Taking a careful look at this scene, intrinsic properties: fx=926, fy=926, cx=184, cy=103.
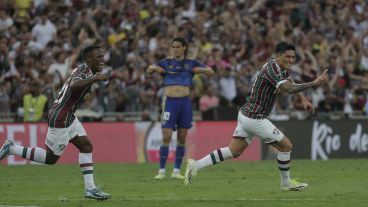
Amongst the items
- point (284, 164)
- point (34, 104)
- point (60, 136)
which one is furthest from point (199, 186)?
point (34, 104)

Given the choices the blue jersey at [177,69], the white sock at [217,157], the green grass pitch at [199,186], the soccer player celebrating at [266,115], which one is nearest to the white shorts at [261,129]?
the soccer player celebrating at [266,115]

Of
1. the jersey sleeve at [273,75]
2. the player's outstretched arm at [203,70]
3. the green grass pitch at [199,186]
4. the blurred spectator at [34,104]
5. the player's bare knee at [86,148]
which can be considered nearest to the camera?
the green grass pitch at [199,186]

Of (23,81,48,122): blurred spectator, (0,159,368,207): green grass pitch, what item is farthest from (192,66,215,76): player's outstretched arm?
(23,81,48,122): blurred spectator

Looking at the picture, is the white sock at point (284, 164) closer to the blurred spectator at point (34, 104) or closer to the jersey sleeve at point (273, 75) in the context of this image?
the jersey sleeve at point (273, 75)

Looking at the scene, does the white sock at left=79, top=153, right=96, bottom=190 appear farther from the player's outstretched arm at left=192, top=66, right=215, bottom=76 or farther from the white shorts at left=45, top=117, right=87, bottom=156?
the player's outstretched arm at left=192, top=66, right=215, bottom=76

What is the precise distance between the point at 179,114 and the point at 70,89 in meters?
5.86

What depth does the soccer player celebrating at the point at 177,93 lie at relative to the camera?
66.1 ft

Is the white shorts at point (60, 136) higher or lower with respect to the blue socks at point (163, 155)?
higher

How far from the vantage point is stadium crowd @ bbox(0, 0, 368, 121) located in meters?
27.4

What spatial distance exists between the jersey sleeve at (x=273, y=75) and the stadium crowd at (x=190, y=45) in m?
11.3

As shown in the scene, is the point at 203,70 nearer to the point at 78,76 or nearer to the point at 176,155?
the point at 176,155

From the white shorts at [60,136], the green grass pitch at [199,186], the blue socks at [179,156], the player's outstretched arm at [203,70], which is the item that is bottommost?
the green grass pitch at [199,186]

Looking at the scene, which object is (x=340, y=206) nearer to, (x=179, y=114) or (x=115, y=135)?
(x=179, y=114)

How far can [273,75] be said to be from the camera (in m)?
15.6
